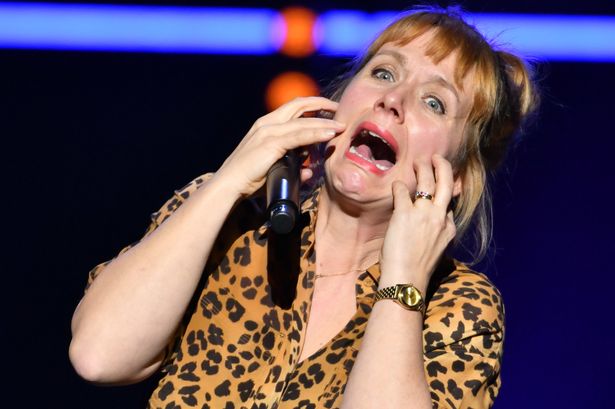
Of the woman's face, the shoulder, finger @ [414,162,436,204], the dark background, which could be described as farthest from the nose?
the dark background

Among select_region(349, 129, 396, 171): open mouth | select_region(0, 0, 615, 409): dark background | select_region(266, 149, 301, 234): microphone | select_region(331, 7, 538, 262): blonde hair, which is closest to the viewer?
select_region(266, 149, 301, 234): microphone

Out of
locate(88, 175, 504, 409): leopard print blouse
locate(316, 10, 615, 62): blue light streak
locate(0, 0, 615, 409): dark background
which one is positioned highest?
locate(316, 10, 615, 62): blue light streak

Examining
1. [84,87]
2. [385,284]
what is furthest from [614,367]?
[84,87]

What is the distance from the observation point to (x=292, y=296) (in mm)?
2162

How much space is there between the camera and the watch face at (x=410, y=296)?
6.47 ft

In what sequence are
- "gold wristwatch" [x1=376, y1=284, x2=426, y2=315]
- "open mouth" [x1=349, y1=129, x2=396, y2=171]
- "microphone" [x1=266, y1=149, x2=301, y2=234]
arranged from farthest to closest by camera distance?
"open mouth" [x1=349, y1=129, x2=396, y2=171]
"gold wristwatch" [x1=376, y1=284, x2=426, y2=315]
"microphone" [x1=266, y1=149, x2=301, y2=234]

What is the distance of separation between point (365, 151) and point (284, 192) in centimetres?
36

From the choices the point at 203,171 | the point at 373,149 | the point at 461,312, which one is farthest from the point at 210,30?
the point at 461,312

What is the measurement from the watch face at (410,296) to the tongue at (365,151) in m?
0.34

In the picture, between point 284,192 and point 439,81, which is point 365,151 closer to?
point 439,81

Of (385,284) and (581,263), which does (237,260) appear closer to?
(385,284)

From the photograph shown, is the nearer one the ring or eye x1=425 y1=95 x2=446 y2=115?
the ring

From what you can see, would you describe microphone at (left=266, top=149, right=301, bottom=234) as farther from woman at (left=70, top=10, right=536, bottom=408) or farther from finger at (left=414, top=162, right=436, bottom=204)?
finger at (left=414, top=162, right=436, bottom=204)

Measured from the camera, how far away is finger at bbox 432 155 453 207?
211cm
